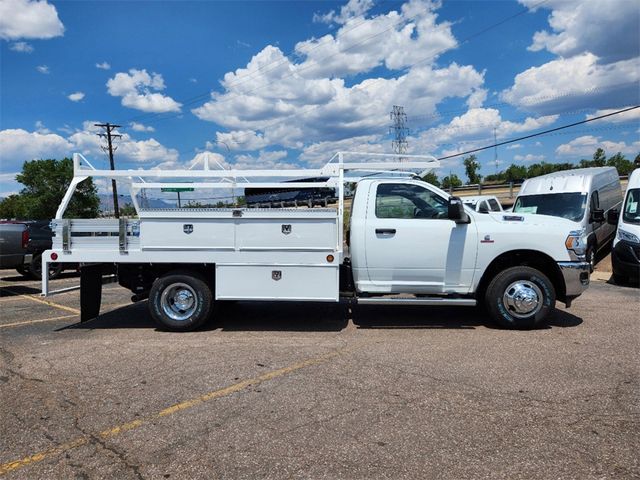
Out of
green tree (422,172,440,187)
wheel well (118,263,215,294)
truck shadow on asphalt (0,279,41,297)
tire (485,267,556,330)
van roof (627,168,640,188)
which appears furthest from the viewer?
van roof (627,168,640,188)

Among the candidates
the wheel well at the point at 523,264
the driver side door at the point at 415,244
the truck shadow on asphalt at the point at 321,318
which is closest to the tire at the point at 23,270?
the truck shadow on asphalt at the point at 321,318

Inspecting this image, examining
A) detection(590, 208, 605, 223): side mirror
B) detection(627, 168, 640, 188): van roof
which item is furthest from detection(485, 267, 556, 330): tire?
detection(590, 208, 605, 223): side mirror

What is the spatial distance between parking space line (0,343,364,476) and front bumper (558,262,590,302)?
3067 mm

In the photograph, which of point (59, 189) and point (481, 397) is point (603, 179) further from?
point (59, 189)

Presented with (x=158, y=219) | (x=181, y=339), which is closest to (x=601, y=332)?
(x=181, y=339)

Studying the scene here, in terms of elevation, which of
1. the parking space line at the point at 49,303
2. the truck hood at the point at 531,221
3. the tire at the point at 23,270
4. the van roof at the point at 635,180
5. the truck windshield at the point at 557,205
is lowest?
the parking space line at the point at 49,303

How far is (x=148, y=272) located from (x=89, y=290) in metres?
0.90

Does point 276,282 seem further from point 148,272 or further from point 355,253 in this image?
point 148,272

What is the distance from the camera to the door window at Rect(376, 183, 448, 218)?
21.7ft

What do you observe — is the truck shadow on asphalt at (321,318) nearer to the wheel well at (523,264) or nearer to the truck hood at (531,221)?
the wheel well at (523,264)

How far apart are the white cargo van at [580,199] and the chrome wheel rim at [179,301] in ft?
32.0

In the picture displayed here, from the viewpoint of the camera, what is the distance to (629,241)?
10164 millimetres

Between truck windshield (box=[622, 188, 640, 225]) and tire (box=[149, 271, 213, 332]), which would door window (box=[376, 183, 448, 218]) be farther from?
truck windshield (box=[622, 188, 640, 225])

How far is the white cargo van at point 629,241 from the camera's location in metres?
9.98
